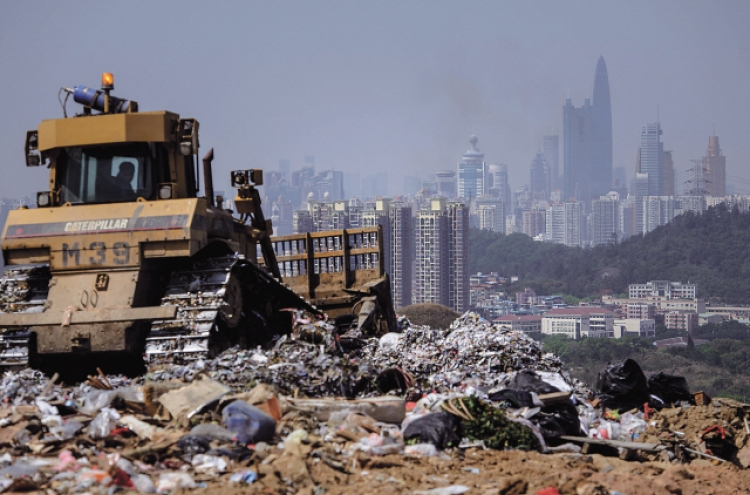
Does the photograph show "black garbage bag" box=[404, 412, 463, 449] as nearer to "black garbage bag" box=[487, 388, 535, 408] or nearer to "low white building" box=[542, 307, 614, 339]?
"black garbage bag" box=[487, 388, 535, 408]

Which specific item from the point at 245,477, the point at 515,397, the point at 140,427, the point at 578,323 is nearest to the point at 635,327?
the point at 578,323

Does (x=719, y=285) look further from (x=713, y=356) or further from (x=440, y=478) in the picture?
(x=440, y=478)

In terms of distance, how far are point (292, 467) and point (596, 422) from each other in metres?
3.85

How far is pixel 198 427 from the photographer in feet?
26.1

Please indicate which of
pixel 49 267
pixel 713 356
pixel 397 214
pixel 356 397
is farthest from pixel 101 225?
pixel 397 214

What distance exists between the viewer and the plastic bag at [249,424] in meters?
7.97

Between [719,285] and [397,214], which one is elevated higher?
[397,214]

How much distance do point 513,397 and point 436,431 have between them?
1.43 m

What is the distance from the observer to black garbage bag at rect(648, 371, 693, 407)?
450 inches

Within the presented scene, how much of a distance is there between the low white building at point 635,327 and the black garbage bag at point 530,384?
90.0m

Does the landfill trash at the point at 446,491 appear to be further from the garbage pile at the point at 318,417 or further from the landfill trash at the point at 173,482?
the landfill trash at the point at 173,482

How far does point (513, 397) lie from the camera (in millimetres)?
9625

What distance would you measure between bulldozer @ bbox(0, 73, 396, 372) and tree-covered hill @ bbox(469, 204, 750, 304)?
108969 millimetres

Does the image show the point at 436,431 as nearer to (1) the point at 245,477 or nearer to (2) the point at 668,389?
(1) the point at 245,477
